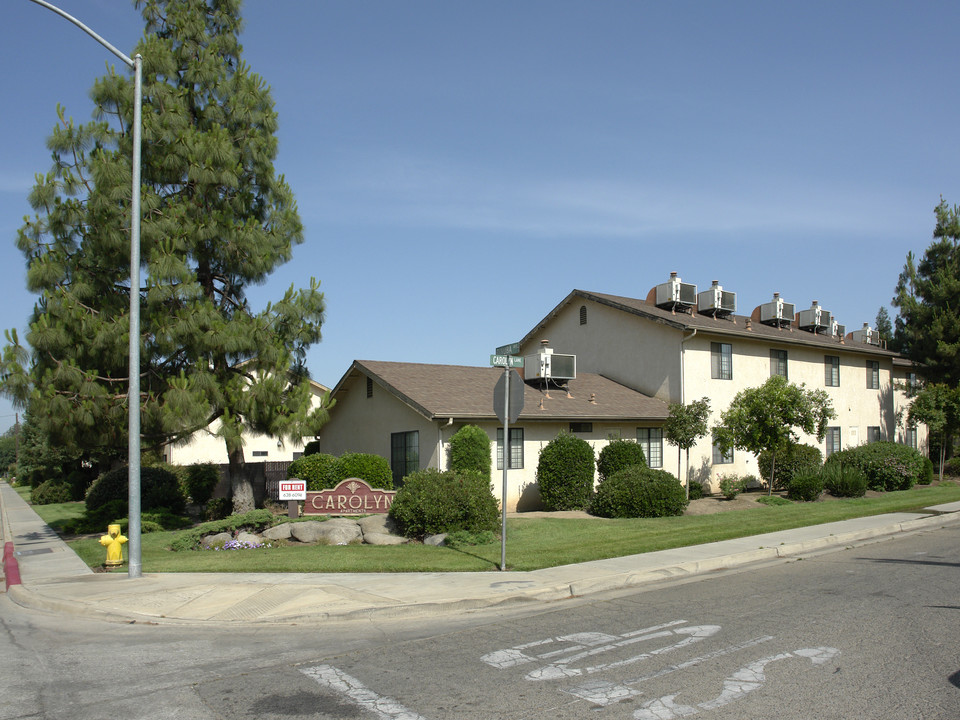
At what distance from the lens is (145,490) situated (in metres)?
24.5

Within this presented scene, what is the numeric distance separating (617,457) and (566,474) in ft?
6.56

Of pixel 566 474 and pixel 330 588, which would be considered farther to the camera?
pixel 566 474

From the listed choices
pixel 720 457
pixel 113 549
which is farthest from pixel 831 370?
pixel 113 549

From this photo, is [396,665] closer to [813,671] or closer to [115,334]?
[813,671]

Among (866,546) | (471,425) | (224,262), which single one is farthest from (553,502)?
(224,262)

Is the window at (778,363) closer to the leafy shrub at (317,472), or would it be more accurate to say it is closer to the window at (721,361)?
the window at (721,361)

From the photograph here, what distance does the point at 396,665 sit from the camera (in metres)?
6.87

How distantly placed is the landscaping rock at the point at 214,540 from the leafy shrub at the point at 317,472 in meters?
4.91

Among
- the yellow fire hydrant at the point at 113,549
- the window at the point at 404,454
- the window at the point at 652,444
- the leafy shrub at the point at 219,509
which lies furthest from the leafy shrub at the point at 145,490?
the window at the point at 652,444

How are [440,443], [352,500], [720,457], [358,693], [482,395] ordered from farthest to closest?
[720,457] < [482,395] < [440,443] < [352,500] < [358,693]

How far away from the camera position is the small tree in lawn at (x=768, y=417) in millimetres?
22953

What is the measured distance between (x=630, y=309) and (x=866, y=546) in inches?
545

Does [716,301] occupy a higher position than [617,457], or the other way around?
[716,301]

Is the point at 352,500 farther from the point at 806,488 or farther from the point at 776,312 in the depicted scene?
the point at 776,312
